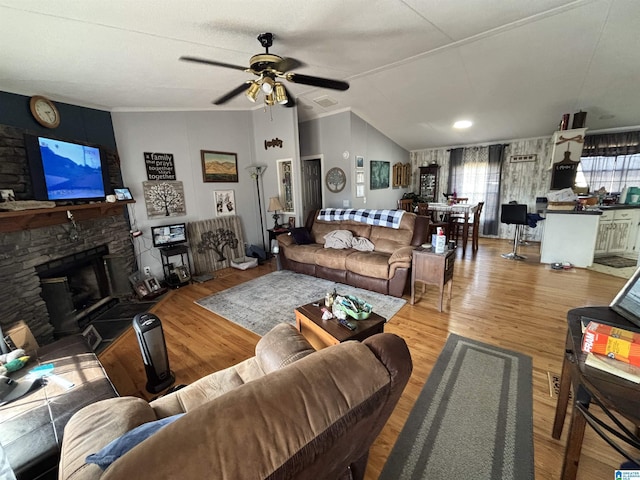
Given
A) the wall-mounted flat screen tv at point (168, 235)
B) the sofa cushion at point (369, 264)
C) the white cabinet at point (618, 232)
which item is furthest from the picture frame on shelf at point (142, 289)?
the white cabinet at point (618, 232)

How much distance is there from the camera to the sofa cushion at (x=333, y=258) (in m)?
3.81

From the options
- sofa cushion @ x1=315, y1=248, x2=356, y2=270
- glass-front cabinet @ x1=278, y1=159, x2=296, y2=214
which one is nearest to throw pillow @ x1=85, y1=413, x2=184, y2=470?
sofa cushion @ x1=315, y1=248, x2=356, y2=270

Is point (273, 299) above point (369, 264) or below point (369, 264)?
below

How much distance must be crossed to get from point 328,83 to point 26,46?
7.63ft

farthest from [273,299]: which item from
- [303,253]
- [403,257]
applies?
[403,257]

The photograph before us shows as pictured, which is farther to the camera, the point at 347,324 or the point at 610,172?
the point at 610,172

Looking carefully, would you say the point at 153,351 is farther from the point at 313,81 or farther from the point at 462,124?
the point at 462,124

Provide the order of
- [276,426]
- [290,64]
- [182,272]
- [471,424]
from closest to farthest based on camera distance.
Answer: [276,426]
[471,424]
[290,64]
[182,272]

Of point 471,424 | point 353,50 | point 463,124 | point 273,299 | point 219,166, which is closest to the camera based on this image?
point 471,424

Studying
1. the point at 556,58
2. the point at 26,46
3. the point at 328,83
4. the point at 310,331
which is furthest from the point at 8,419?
the point at 556,58

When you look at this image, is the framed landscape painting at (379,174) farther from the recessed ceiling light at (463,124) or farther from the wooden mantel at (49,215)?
the wooden mantel at (49,215)

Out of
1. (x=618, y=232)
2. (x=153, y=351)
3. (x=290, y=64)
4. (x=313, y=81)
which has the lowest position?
(x=153, y=351)

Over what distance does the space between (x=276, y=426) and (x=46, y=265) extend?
10.9ft

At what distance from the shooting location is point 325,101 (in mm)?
4715
